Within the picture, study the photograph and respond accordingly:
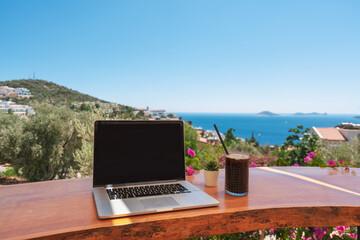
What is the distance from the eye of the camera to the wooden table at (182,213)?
594mm

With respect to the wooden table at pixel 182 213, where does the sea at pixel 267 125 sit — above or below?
below

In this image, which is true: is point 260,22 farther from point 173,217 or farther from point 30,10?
point 30,10

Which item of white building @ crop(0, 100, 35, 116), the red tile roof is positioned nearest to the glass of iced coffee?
white building @ crop(0, 100, 35, 116)

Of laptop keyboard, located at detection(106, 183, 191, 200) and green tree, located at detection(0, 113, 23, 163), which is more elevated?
laptop keyboard, located at detection(106, 183, 191, 200)

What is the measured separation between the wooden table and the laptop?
0.06 m

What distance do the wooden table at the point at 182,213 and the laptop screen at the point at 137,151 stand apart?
0.43 feet

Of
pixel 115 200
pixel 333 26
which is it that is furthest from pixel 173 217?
pixel 333 26

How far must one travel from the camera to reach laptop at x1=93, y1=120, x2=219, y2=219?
758 millimetres

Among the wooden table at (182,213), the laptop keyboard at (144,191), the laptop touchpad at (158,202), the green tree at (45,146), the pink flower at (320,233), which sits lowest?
the green tree at (45,146)

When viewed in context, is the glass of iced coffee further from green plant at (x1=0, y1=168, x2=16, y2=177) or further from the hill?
the hill

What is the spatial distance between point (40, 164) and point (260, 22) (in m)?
17.8

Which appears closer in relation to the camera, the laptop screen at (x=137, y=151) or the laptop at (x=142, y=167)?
the laptop at (x=142, y=167)

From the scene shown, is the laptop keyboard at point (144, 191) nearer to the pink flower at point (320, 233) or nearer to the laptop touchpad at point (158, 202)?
the laptop touchpad at point (158, 202)

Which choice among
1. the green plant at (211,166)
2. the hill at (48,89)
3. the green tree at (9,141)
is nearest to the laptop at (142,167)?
A: the green plant at (211,166)
